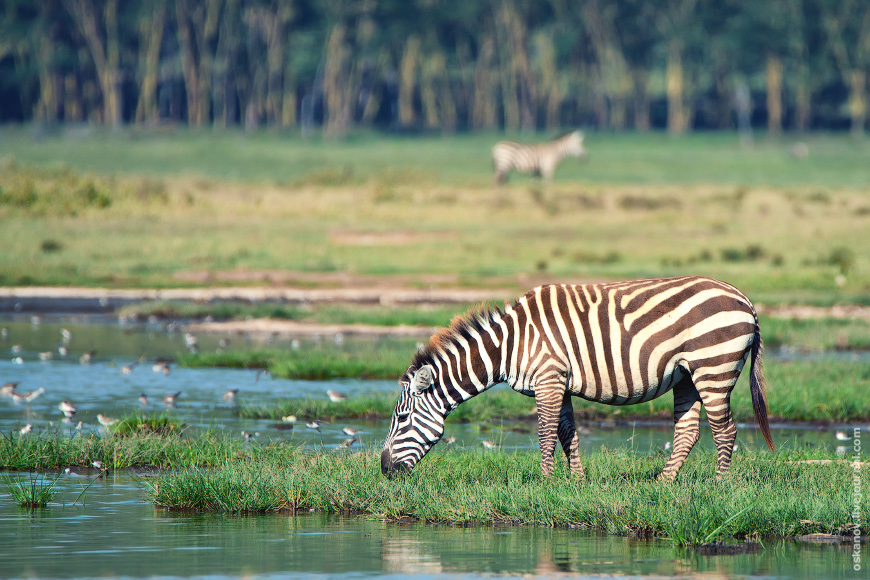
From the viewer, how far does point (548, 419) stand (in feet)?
33.9

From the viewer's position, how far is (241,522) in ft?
33.4

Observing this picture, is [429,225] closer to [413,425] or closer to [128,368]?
[128,368]

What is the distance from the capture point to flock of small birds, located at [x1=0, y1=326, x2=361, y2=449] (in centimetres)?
1353

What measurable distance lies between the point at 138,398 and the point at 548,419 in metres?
7.82

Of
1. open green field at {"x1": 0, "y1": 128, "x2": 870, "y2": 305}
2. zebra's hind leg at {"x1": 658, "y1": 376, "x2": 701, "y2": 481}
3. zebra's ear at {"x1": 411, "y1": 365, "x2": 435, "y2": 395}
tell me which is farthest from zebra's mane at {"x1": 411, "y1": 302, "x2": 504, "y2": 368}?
open green field at {"x1": 0, "y1": 128, "x2": 870, "y2": 305}

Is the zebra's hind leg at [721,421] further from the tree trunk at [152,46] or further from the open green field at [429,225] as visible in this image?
the tree trunk at [152,46]

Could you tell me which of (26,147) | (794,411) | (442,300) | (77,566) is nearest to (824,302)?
(442,300)

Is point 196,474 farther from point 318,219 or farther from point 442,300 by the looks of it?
point 318,219

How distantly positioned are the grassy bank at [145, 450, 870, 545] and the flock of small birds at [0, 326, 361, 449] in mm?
1736

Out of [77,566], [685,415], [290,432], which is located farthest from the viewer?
[290,432]

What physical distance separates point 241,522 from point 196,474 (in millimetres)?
721

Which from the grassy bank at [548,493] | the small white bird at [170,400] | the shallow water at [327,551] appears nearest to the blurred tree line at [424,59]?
the small white bird at [170,400]

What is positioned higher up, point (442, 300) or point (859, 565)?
point (442, 300)

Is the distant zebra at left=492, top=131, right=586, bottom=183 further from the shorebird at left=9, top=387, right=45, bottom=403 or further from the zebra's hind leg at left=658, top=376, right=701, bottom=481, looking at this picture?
the zebra's hind leg at left=658, top=376, right=701, bottom=481
